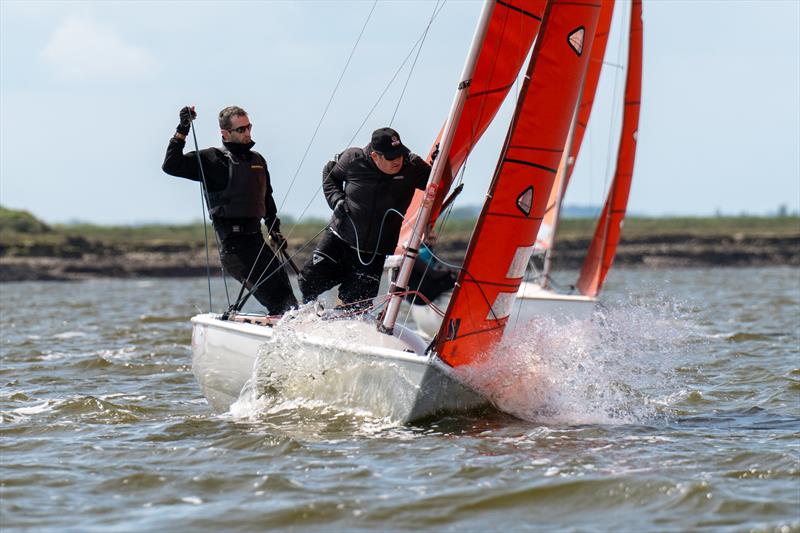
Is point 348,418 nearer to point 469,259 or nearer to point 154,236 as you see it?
point 469,259

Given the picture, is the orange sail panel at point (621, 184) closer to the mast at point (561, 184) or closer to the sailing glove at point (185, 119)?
the mast at point (561, 184)

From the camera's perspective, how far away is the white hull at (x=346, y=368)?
25.6 ft

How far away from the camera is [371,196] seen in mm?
8516

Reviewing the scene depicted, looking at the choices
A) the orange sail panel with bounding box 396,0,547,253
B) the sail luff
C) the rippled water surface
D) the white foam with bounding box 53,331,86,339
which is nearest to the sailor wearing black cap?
the orange sail panel with bounding box 396,0,547,253

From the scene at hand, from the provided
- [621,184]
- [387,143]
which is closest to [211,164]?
[387,143]

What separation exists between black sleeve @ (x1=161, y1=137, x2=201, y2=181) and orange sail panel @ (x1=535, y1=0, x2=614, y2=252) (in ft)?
33.4

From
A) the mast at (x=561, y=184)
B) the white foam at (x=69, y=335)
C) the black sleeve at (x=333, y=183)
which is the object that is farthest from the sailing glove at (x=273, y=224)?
the mast at (x=561, y=184)

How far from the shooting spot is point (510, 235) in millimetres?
8250

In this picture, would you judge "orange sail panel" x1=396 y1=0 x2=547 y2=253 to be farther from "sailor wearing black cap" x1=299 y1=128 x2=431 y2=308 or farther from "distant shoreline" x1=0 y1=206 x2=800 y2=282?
"distant shoreline" x1=0 y1=206 x2=800 y2=282

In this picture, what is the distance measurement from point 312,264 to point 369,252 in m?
0.50

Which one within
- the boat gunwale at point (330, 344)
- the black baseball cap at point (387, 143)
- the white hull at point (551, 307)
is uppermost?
the black baseball cap at point (387, 143)

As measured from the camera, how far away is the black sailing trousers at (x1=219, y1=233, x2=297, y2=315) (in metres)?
9.12

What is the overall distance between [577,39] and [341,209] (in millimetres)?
2039

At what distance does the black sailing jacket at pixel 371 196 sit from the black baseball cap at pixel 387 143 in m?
0.16
